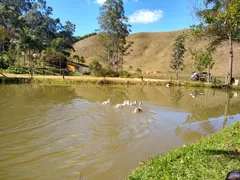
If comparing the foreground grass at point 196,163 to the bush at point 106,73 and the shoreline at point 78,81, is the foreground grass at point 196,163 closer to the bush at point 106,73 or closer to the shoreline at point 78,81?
the shoreline at point 78,81

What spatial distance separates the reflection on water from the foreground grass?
2.02 feet

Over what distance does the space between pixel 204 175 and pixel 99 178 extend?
199 centimetres

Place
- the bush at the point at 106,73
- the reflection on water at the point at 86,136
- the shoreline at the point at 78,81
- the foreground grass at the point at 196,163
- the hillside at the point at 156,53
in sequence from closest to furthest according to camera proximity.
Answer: the foreground grass at the point at 196,163 → the reflection on water at the point at 86,136 → the shoreline at the point at 78,81 → the bush at the point at 106,73 → the hillside at the point at 156,53

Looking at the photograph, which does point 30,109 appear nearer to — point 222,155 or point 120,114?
point 120,114

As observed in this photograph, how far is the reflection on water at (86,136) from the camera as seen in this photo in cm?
471

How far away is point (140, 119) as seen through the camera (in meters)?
9.34

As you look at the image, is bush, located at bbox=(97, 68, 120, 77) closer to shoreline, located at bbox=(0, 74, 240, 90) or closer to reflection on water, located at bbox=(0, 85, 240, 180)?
shoreline, located at bbox=(0, 74, 240, 90)

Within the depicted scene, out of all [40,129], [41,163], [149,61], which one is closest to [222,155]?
[41,163]

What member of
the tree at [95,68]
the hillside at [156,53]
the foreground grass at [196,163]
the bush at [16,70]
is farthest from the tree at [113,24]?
the foreground grass at [196,163]

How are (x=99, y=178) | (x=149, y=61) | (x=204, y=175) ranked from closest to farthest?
(x=204, y=175), (x=99, y=178), (x=149, y=61)

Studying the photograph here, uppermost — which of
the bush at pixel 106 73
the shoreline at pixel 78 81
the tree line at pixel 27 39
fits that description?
the tree line at pixel 27 39

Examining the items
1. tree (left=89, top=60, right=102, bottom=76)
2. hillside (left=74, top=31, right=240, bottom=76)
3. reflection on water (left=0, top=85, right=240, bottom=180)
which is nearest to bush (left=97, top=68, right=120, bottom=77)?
tree (left=89, top=60, right=102, bottom=76)

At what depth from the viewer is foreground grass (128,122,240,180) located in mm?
3969

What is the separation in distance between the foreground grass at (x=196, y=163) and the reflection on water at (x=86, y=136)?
2.02ft
